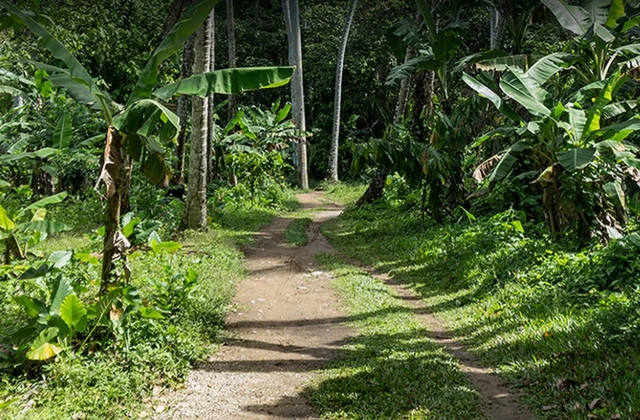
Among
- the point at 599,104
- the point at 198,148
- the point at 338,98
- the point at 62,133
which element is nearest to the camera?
the point at 599,104

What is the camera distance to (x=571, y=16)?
312 inches

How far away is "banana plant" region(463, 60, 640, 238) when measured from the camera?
6391mm

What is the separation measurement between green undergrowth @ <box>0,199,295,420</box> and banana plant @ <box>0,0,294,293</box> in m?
0.56

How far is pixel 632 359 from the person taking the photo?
4188mm

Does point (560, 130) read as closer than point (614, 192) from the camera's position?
No

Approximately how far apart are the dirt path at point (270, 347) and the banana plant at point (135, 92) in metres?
1.30

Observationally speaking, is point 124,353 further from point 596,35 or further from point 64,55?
point 596,35

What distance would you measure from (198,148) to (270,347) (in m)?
4.65

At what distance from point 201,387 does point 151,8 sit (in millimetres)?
14832

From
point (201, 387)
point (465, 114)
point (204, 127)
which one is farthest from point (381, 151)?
point (201, 387)

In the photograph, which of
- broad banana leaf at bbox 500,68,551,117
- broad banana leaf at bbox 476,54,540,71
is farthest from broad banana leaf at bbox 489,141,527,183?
broad banana leaf at bbox 476,54,540,71

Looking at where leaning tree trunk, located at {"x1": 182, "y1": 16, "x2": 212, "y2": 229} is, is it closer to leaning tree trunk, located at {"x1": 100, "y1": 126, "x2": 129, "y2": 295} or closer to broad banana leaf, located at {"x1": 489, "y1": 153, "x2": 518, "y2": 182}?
leaning tree trunk, located at {"x1": 100, "y1": 126, "x2": 129, "y2": 295}

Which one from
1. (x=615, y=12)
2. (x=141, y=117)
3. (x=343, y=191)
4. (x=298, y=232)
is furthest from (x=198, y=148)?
(x=343, y=191)

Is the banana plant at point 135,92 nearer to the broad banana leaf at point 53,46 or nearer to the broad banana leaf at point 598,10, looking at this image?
the broad banana leaf at point 53,46
